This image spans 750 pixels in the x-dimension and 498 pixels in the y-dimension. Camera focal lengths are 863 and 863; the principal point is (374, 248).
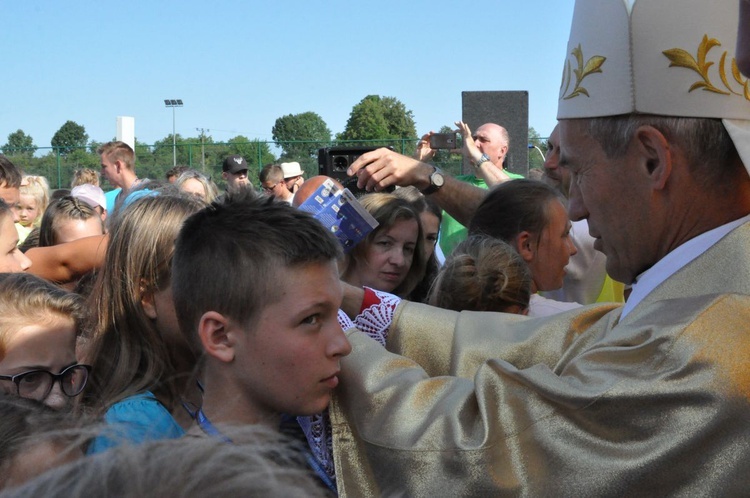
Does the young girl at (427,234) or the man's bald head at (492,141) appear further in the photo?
the man's bald head at (492,141)

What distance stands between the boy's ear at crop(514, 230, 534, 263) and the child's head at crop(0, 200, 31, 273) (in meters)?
1.88

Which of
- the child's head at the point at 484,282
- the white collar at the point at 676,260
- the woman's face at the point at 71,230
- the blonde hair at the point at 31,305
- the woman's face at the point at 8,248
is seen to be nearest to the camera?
the white collar at the point at 676,260

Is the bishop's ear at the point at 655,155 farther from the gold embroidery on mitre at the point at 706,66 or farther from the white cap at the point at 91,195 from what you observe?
the white cap at the point at 91,195

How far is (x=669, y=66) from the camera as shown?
181 cm

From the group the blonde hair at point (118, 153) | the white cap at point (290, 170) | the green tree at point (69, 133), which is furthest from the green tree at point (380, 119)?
the blonde hair at point (118, 153)

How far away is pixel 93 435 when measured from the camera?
35.8 inches

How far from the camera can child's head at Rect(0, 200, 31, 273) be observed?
312 cm

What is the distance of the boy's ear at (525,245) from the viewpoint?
3383mm

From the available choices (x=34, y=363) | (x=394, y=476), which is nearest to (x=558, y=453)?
(x=394, y=476)

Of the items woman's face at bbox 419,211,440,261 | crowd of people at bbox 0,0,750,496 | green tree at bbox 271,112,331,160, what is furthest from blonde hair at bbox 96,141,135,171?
green tree at bbox 271,112,331,160

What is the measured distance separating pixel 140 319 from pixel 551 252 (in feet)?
5.76

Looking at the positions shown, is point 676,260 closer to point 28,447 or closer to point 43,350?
point 28,447

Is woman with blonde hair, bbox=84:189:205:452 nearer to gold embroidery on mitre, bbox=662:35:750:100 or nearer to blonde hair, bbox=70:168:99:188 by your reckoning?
gold embroidery on mitre, bbox=662:35:750:100

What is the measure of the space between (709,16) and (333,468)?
1.21 metres
